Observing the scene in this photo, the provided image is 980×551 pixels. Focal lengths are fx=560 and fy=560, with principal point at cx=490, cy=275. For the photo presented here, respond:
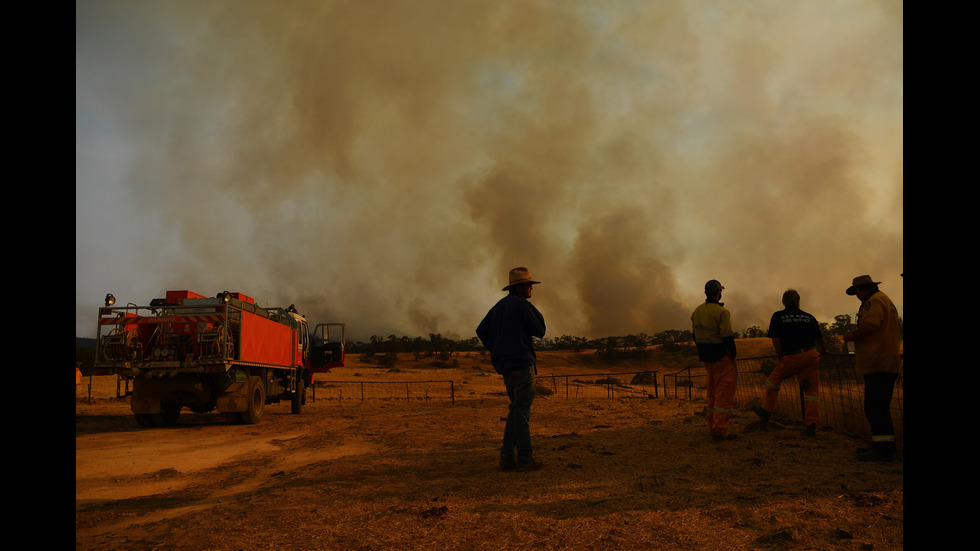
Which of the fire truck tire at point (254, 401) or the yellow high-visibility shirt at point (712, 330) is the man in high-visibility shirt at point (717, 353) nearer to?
the yellow high-visibility shirt at point (712, 330)

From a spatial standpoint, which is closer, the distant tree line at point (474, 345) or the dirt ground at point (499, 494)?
the dirt ground at point (499, 494)

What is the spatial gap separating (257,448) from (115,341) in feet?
15.5

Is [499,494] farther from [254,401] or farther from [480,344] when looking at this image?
[480,344]

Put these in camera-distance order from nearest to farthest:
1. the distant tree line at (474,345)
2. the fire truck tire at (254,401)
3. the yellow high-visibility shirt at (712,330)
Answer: the yellow high-visibility shirt at (712,330) → the fire truck tire at (254,401) → the distant tree line at (474,345)

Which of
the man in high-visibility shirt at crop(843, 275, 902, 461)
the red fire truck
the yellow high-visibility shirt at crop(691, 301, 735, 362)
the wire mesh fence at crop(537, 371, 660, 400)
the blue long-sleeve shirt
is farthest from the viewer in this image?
the wire mesh fence at crop(537, 371, 660, 400)

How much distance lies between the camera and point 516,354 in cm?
582

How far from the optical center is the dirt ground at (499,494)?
11.4 feet

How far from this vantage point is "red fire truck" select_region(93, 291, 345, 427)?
11.4 m

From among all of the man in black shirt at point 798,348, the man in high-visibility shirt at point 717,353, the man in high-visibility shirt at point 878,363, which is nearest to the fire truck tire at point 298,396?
the man in high-visibility shirt at point 717,353

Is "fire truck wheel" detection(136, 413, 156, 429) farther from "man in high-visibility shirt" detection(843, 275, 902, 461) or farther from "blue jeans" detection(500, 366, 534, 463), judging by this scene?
"man in high-visibility shirt" detection(843, 275, 902, 461)

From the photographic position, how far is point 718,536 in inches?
131

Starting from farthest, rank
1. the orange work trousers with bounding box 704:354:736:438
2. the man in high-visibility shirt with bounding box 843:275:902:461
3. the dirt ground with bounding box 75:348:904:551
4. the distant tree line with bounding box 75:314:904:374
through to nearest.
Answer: the distant tree line with bounding box 75:314:904:374
the orange work trousers with bounding box 704:354:736:438
the man in high-visibility shirt with bounding box 843:275:902:461
the dirt ground with bounding box 75:348:904:551

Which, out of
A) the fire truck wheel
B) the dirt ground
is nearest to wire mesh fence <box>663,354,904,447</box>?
the dirt ground
